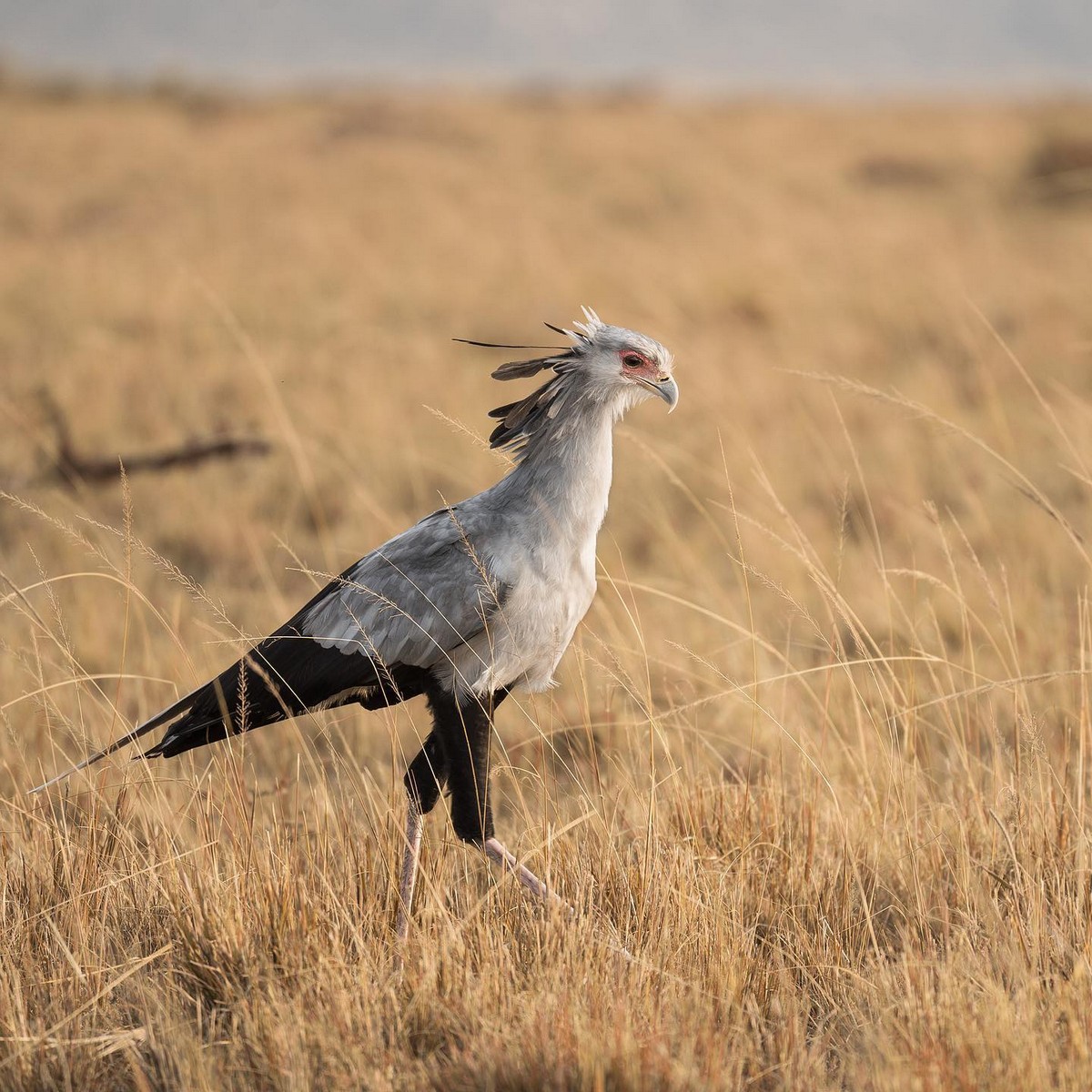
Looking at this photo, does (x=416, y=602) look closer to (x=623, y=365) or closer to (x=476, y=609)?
(x=476, y=609)

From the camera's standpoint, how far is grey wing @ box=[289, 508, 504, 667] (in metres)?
2.67

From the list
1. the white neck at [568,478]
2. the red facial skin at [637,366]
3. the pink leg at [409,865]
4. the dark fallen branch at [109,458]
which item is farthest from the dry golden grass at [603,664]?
the red facial skin at [637,366]

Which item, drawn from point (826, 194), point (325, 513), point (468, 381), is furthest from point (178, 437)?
point (826, 194)

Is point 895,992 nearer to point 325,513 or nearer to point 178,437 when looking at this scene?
point 325,513

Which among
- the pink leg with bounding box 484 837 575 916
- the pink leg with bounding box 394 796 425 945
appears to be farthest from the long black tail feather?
the pink leg with bounding box 484 837 575 916

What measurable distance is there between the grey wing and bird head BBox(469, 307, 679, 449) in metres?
0.37

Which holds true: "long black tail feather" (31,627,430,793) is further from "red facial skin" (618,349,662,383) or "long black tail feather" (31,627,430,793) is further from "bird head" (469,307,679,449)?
"red facial skin" (618,349,662,383)

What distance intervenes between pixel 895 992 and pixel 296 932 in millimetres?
1240

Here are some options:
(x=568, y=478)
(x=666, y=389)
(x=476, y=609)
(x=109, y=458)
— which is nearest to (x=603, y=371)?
(x=666, y=389)

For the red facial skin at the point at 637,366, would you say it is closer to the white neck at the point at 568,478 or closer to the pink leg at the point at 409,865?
the white neck at the point at 568,478

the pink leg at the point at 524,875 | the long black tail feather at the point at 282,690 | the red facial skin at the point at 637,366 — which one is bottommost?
the pink leg at the point at 524,875

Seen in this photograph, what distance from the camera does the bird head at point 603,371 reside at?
276cm

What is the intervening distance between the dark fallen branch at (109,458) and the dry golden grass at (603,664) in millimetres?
183

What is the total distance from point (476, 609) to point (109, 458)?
15.9ft
